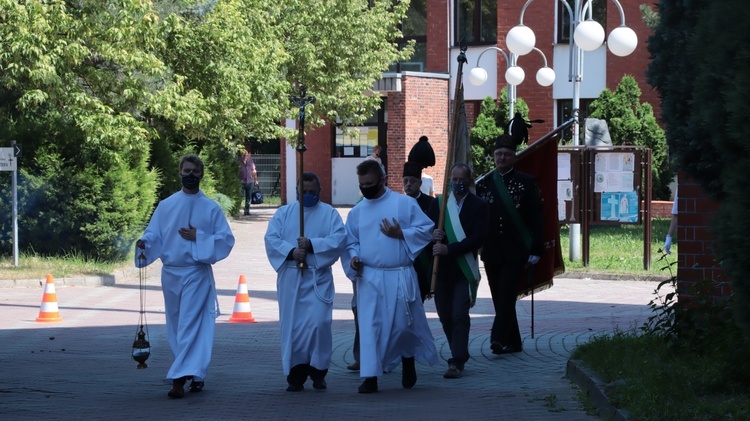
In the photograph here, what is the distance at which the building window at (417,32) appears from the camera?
41375 mm

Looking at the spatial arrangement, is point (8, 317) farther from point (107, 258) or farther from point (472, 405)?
point (472, 405)

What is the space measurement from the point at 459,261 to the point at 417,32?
31.9 meters

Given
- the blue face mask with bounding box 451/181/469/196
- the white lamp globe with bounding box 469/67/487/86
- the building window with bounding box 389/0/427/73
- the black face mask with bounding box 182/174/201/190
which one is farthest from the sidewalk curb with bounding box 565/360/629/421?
the building window with bounding box 389/0/427/73

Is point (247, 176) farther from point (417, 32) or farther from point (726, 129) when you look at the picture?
point (726, 129)

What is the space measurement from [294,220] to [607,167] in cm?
1155

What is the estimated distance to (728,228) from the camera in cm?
603

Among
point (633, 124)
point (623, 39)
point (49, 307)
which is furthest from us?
point (633, 124)

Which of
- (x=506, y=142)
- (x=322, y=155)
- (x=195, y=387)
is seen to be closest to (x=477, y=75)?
(x=322, y=155)

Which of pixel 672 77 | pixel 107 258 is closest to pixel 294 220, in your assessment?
pixel 672 77

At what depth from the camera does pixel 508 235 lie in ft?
37.2

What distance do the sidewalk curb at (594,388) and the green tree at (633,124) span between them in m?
20.8

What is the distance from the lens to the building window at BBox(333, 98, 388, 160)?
135 feet

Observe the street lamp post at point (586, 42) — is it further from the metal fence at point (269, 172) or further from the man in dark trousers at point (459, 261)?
the metal fence at point (269, 172)

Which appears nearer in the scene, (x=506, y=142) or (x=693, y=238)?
(x=693, y=238)
